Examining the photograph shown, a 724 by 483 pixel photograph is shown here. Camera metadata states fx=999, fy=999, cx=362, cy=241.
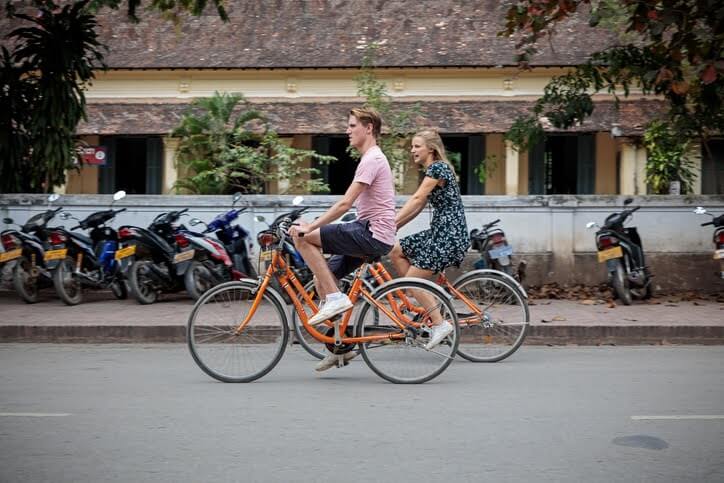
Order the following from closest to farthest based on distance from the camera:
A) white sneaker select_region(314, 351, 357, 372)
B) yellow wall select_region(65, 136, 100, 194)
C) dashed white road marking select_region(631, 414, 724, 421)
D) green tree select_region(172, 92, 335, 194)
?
dashed white road marking select_region(631, 414, 724, 421)
white sneaker select_region(314, 351, 357, 372)
green tree select_region(172, 92, 335, 194)
yellow wall select_region(65, 136, 100, 194)

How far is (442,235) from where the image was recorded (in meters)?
7.87

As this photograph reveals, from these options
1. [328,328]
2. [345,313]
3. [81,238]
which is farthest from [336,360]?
[81,238]

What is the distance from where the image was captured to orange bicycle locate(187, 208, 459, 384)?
7.12m

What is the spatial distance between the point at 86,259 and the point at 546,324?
5587 mm

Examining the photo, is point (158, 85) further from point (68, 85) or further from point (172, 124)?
point (68, 85)

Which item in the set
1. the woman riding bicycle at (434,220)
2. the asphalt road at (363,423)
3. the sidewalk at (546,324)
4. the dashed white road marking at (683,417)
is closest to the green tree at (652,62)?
the sidewalk at (546,324)

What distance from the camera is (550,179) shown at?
89.5ft

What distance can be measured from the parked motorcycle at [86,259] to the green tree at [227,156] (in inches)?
163

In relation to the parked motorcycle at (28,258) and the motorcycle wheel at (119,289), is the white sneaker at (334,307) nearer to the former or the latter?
the motorcycle wheel at (119,289)

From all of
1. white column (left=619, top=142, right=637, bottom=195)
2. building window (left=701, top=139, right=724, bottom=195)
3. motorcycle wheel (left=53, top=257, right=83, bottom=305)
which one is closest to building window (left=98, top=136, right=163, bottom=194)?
white column (left=619, top=142, right=637, bottom=195)

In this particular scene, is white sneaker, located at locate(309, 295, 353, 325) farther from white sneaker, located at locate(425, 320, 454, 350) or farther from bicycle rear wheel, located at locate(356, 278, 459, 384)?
white sneaker, located at locate(425, 320, 454, 350)

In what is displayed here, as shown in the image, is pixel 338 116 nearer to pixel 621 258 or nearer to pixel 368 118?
pixel 621 258

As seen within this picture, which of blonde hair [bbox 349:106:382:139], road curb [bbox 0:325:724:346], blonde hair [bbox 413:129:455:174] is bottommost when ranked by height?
road curb [bbox 0:325:724:346]

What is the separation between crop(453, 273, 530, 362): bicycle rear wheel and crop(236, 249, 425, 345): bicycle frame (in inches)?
41.8
